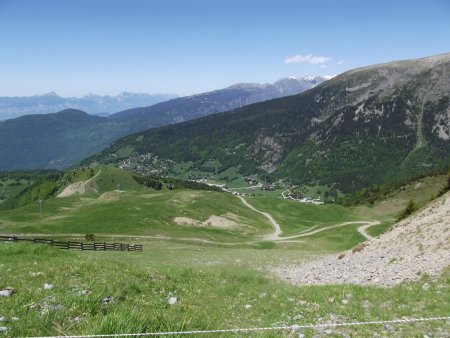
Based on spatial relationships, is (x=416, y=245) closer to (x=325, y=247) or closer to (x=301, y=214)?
(x=325, y=247)

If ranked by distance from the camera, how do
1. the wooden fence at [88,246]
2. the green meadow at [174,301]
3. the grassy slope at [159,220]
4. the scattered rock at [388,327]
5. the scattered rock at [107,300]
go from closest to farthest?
the green meadow at [174,301] → the scattered rock at [388,327] → the scattered rock at [107,300] → the wooden fence at [88,246] → the grassy slope at [159,220]

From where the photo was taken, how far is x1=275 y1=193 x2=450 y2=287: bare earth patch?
2781cm

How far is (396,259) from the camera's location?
3328cm

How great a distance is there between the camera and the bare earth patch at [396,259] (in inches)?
1095

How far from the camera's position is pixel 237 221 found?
406ft

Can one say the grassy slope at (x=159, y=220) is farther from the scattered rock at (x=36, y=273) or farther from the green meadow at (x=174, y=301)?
the scattered rock at (x=36, y=273)

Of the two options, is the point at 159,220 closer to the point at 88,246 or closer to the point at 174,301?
the point at 88,246

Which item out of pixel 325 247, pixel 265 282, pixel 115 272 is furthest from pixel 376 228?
pixel 115 272

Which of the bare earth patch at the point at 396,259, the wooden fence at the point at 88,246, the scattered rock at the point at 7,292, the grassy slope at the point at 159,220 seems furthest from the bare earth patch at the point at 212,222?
the scattered rock at the point at 7,292

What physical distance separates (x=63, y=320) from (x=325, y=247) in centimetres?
8249

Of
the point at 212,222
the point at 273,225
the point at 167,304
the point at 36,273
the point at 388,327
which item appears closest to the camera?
the point at 388,327

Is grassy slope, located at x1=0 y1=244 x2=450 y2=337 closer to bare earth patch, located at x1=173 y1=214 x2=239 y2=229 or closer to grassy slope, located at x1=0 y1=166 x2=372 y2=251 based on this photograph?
grassy slope, located at x1=0 y1=166 x2=372 y2=251

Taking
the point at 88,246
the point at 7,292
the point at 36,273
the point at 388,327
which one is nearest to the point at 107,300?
the point at 7,292

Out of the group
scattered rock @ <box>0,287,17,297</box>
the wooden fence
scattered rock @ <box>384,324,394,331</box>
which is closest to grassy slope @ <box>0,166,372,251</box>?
the wooden fence
